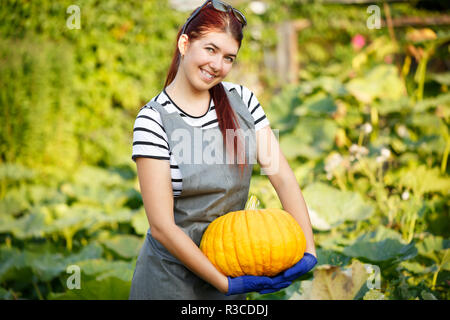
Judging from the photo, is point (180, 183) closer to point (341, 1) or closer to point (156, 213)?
point (156, 213)

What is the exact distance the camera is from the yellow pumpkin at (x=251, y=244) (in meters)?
1.34

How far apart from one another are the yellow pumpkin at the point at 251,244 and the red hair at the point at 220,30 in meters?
0.17

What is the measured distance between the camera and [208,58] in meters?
1.32

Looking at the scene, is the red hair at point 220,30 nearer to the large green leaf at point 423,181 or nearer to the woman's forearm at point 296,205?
the woman's forearm at point 296,205

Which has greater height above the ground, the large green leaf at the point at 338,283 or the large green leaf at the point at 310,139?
the large green leaf at the point at 310,139

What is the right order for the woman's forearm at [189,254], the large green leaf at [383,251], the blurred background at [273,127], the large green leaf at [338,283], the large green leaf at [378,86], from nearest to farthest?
the woman's forearm at [189,254] < the large green leaf at [338,283] < the large green leaf at [383,251] < the blurred background at [273,127] < the large green leaf at [378,86]

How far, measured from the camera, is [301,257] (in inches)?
55.9

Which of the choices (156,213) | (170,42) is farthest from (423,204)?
(170,42)

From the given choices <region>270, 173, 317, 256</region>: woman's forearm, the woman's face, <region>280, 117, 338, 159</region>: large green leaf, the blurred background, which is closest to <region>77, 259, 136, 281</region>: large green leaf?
the blurred background

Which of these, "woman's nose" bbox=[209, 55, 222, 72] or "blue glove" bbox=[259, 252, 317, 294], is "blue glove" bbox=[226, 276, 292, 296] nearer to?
"blue glove" bbox=[259, 252, 317, 294]

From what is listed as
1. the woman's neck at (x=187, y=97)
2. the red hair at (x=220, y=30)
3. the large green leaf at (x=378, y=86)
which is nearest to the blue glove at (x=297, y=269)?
the red hair at (x=220, y=30)

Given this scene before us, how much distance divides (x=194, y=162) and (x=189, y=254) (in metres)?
0.26

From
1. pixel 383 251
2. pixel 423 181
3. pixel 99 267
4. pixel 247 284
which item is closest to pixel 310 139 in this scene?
pixel 423 181

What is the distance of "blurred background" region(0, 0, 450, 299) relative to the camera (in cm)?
218
